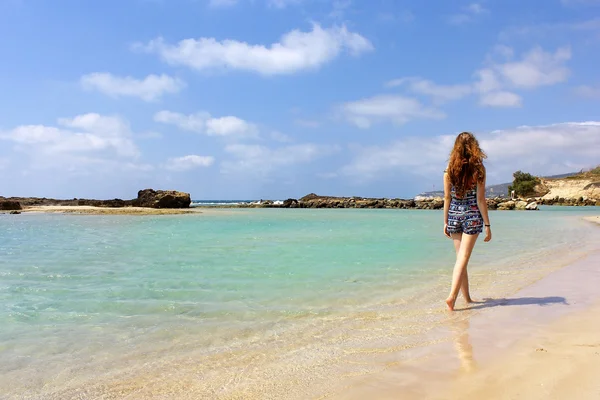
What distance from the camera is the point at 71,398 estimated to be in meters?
3.05

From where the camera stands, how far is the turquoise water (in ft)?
11.4

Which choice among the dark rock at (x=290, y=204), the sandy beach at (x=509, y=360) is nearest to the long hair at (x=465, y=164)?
the sandy beach at (x=509, y=360)

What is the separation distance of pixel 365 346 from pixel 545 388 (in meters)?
1.56

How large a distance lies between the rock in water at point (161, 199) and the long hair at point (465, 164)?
4503 centimetres

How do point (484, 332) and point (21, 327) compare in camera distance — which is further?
point (21, 327)

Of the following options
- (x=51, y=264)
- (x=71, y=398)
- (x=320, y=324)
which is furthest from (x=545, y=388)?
(x=51, y=264)

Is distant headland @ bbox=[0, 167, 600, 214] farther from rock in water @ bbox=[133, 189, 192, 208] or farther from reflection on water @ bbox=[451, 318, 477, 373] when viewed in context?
reflection on water @ bbox=[451, 318, 477, 373]

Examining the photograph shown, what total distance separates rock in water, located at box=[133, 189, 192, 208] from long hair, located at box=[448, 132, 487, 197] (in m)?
45.0

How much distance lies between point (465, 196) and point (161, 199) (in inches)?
1777

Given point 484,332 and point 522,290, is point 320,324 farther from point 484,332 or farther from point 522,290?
point 522,290

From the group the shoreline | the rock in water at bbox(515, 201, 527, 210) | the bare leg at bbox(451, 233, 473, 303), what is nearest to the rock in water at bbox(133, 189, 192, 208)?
the shoreline

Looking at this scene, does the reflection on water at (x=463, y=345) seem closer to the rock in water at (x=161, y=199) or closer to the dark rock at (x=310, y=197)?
the rock in water at (x=161, y=199)

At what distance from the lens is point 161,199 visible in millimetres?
47219

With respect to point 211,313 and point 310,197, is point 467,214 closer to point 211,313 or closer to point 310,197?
point 211,313
